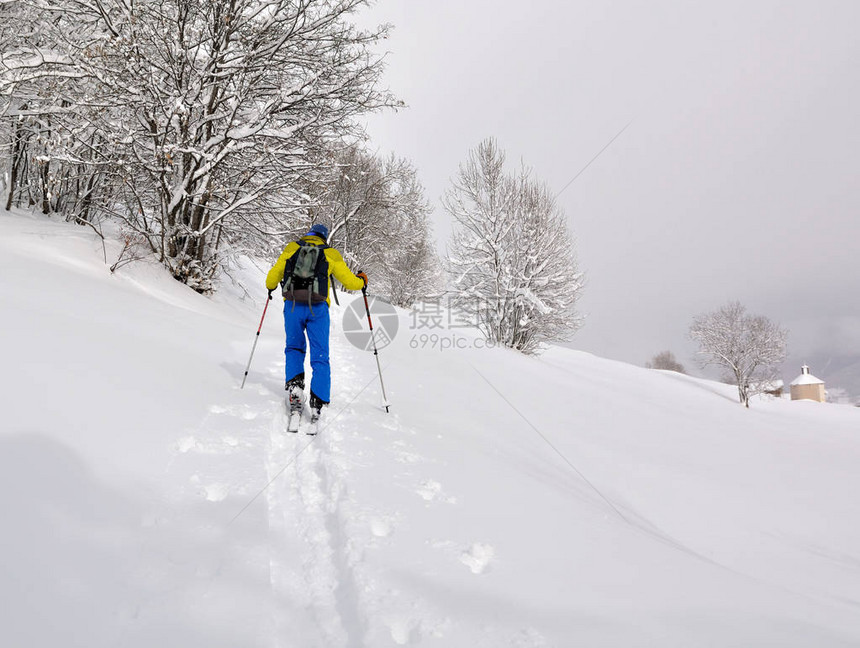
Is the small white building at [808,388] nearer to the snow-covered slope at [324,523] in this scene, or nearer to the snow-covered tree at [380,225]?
the snow-covered tree at [380,225]

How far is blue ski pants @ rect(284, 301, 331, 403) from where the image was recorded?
393 centimetres

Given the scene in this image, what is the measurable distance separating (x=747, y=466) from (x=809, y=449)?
14.9 feet

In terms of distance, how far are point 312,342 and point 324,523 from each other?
2.10 metres

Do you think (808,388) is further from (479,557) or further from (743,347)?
(479,557)

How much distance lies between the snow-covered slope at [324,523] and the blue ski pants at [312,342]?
1.33 ft

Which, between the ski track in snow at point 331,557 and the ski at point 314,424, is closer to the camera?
the ski track in snow at point 331,557

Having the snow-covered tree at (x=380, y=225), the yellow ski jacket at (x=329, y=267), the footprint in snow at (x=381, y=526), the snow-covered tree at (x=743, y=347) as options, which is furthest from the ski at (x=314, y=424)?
the snow-covered tree at (x=743, y=347)

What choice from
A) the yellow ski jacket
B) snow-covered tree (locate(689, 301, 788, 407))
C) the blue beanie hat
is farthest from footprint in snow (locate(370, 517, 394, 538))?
snow-covered tree (locate(689, 301, 788, 407))

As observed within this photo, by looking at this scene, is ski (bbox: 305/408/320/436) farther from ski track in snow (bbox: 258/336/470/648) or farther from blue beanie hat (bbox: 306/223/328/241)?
blue beanie hat (bbox: 306/223/328/241)

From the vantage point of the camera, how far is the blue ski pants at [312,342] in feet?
12.9

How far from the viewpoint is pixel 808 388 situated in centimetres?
5606

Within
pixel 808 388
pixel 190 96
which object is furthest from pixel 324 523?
pixel 808 388

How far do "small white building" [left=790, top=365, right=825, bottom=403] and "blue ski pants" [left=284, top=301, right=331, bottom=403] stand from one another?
74.9m

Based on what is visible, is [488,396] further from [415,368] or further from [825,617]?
[825,617]
